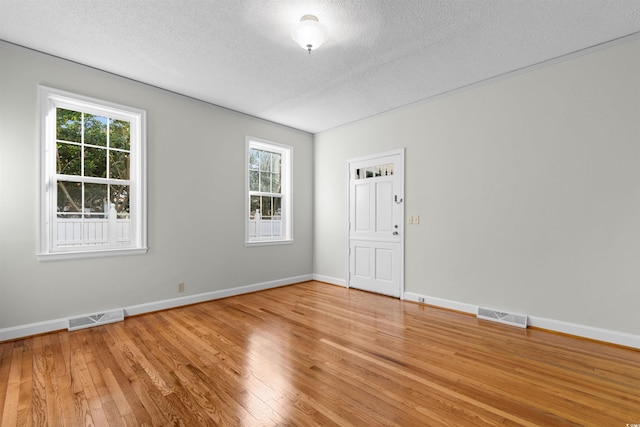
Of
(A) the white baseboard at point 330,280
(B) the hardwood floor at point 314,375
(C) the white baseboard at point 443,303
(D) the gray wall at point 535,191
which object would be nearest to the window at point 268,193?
(A) the white baseboard at point 330,280

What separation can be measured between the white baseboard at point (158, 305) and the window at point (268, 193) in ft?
2.49

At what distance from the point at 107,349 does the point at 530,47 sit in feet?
16.8

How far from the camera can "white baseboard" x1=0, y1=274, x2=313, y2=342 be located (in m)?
3.04

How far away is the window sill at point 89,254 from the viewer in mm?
3199

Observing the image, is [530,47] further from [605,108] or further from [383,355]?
[383,355]

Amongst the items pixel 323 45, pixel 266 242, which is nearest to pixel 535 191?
pixel 323 45

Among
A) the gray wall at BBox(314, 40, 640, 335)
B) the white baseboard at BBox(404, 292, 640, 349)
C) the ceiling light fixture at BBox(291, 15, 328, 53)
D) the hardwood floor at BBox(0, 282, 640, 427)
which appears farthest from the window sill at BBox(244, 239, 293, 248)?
the ceiling light fixture at BBox(291, 15, 328, 53)

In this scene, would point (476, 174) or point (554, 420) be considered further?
point (476, 174)

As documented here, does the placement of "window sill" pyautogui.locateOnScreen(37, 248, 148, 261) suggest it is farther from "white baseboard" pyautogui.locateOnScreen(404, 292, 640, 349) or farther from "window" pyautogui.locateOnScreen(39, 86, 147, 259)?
"white baseboard" pyautogui.locateOnScreen(404, 292, 640, 349)

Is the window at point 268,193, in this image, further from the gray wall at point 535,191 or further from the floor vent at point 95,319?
the gray wall at point 535,191

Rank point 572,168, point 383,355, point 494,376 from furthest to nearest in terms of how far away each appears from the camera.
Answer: point 572,168 → point 383,355 → point 494,376

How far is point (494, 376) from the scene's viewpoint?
2.36 m

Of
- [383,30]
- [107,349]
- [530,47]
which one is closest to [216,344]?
[107,349]

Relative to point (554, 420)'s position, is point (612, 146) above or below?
above
